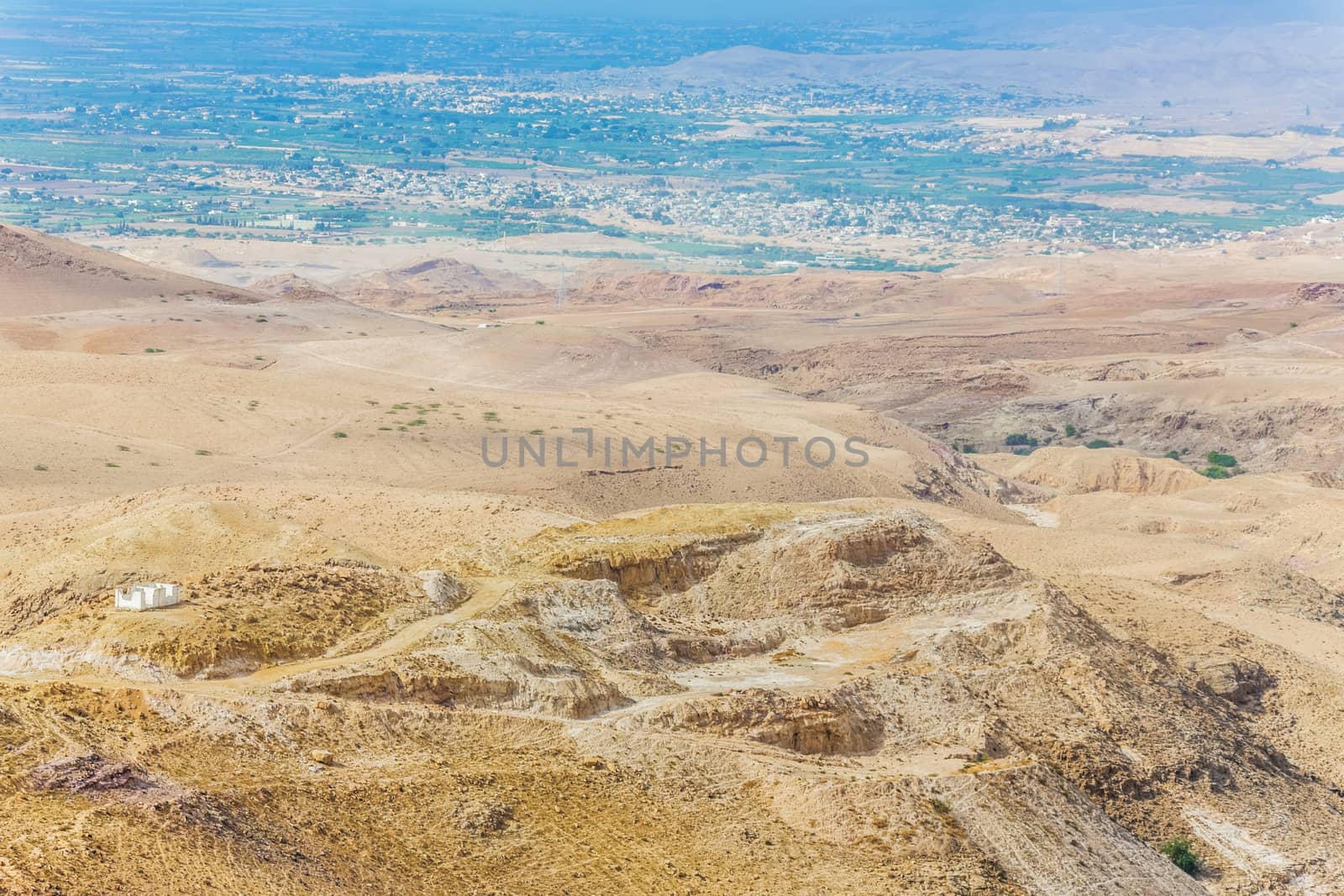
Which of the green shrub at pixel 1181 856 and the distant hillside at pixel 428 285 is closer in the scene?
the green shrub at pixel 1181 856

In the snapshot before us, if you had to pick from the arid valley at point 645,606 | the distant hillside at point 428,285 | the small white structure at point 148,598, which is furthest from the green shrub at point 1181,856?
the distant hillside at point 428,285

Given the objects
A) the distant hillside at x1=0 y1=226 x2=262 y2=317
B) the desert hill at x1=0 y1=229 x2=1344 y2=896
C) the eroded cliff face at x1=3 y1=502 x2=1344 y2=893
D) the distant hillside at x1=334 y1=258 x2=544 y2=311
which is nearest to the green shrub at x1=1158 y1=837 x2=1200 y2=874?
the desert hill at x1=0 y1=229 x2=1344 y2=896

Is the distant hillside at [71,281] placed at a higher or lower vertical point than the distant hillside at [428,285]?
higher

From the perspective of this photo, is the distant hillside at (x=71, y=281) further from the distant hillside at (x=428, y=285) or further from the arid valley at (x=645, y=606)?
the distant hillside at (x=428, y=285)

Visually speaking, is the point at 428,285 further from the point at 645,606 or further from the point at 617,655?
the point at 617,655

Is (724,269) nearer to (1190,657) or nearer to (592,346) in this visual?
(592,346)

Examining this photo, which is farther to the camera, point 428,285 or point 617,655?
point 428,285

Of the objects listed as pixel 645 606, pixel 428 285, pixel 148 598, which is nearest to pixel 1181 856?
pixel 645 606

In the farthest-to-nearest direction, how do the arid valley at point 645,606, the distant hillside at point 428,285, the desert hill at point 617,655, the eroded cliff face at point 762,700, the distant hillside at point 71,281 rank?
the distant hillside at point 428,285, the distant hillside at point 71,281, the eroded cliff face at point 762,700, the arid valley at point 645,606, the desert hill at point 617,655
